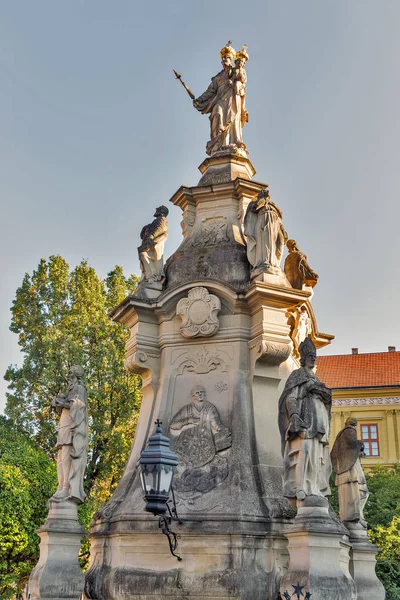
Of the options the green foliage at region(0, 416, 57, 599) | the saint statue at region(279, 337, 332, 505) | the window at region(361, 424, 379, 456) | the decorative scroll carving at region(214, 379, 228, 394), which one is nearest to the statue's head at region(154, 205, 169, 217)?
the decorative scroll carving at region(214, 379, 228, 394)

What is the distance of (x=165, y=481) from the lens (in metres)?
6.16

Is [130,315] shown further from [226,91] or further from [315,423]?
[226,91]

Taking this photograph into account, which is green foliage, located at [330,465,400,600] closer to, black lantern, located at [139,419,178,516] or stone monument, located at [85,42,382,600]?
stone monument, located at [85,42,382,600]

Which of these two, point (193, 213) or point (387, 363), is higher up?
point (387, 363)

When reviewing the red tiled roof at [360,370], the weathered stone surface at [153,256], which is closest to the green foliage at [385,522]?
the weathered stone surface at [153,256]

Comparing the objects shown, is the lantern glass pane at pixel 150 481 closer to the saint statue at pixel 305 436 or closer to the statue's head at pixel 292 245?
the saint statue at pixel 305 436

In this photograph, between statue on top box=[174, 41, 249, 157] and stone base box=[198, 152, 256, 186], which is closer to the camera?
stone base box=[198, 152, 256, 186]

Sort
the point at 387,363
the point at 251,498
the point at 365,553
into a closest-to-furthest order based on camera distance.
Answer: the point at 251,498 < the point at 365,553 < the point at 387,363

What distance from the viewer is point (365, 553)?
941 cm

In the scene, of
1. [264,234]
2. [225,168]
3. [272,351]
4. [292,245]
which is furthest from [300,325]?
[225,168]

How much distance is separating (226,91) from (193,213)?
7.46 ft

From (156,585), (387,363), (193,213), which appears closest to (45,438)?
(193,213)

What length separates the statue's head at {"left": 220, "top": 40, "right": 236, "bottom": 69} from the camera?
38.0 feet

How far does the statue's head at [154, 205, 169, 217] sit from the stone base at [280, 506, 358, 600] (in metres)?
4.90
